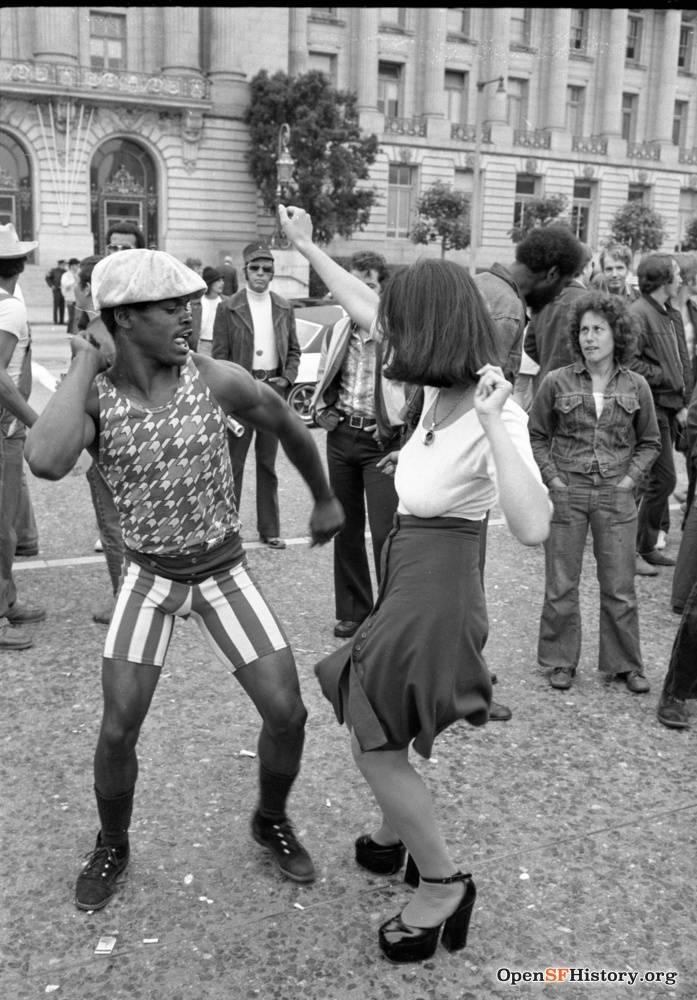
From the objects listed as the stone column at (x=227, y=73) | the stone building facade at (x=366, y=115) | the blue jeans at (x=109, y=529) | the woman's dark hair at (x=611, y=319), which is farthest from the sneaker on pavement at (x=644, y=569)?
the stone column at (x=227, y=73)

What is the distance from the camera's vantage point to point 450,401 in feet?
8.92

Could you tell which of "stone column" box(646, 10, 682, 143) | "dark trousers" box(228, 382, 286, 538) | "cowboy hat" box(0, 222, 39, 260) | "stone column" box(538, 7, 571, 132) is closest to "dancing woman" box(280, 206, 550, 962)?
"cowboy hat" box(0, 222, 39, 260)

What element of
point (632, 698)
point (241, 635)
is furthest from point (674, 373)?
point (241, 635)

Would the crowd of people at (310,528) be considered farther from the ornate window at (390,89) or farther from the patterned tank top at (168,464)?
the ornate window at (390,89)

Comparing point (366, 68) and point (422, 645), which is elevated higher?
point (366, 68)

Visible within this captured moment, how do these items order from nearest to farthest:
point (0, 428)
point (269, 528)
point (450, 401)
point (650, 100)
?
point (450, 401) → point (0, 428) → point (269, 528) → point (650, 100)

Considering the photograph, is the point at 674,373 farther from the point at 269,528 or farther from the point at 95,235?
the point at 95,235

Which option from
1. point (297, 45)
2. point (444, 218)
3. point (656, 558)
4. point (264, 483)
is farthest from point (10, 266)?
point (297, 45)

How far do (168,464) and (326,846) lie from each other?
4.70 feet

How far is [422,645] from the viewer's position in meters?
2.60

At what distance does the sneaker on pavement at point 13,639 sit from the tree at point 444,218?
44984 millimetres

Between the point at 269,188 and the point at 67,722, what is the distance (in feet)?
148

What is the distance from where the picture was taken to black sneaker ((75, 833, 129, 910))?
117 inches

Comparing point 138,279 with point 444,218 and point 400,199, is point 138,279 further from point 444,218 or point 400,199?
point 400,199
